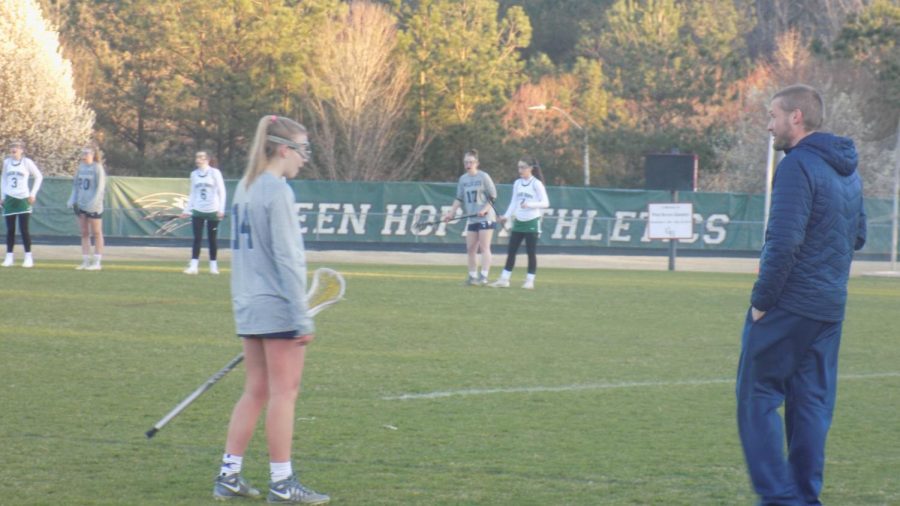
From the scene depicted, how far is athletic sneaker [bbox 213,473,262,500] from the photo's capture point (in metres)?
5.79

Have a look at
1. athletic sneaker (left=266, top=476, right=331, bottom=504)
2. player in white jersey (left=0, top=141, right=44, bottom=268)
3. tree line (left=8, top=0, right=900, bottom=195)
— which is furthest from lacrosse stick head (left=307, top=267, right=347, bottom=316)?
tree line (left=8, top=0, right=900, bottom=195)

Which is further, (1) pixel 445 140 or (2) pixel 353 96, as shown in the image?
(1) pixel 445 140

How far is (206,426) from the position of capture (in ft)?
24.9

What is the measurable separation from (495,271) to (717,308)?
815 cm

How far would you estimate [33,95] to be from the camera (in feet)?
153

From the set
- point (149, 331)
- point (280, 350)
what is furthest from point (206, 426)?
point (149, 331)

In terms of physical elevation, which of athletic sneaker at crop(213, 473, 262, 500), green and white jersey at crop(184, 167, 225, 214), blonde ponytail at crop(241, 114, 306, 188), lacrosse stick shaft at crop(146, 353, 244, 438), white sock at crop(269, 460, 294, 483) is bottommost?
athletic sneaker at crop(213, 473, 262, 500)

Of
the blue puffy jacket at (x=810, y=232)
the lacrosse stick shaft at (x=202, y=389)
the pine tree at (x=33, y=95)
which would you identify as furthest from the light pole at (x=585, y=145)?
the blue puffy jacket at (x=810, y=232)

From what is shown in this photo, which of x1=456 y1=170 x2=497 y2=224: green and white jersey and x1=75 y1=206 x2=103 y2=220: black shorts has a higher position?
A: x1=456 y1=170 x2=497 y2=224: green and white jersey

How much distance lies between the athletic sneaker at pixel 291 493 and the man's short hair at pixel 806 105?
274 cm

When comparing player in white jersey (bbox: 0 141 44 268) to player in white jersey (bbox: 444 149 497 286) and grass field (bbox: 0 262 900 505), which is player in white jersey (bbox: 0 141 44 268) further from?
player in white jersey (bbox: 444 149 497 286)

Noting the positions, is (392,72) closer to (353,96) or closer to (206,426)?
(353,96)

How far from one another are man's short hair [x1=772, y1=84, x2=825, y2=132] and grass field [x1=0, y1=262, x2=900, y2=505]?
1852mm

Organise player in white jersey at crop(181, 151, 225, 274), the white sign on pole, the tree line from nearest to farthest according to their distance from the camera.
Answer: player in white jersey at crop(181, 151, 225, 274) → the white sign on pole → the tree line
